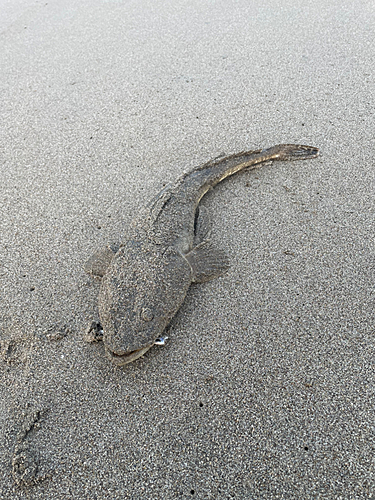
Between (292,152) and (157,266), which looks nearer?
(157,266)

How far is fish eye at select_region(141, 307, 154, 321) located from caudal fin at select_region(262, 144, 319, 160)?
84.5 inches

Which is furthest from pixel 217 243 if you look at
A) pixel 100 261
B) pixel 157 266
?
pixel 100 261

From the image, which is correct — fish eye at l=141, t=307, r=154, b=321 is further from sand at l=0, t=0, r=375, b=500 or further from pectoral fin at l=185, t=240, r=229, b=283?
pectoral fin at l=185, t=240, r=229, b=283

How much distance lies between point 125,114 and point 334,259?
2.80 meters

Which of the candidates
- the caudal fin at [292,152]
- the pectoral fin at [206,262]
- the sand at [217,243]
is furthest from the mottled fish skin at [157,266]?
the caudal fin at [292,152]

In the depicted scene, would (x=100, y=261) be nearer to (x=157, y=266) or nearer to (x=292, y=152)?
(x=157, y=266)

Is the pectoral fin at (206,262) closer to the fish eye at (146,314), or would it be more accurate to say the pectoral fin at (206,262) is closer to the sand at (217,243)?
the sand at (217,243)

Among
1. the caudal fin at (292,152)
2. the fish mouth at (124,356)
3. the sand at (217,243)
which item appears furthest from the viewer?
the caudal fin at (292,152)

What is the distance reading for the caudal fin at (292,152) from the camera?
3.74 m

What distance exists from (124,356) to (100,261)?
845mm

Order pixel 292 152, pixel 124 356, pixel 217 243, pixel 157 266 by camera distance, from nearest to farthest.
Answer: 1. pixel 124 356
2. pixel 157 266
3. pixel 217 243
4. pixel 292 152

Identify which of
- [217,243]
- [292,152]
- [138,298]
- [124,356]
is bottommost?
[292,152]

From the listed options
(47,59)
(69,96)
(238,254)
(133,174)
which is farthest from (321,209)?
(47,59)

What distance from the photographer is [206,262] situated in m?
2.86
